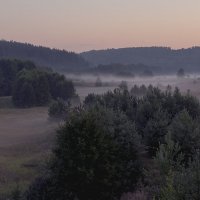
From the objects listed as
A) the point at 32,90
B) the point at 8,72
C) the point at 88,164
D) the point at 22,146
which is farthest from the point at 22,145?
the point at 8,72

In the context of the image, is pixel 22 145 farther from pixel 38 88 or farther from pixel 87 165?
pixel 38 88

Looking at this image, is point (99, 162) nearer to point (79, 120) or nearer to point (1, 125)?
point (79, 120)

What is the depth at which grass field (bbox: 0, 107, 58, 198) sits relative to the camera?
1460 inches

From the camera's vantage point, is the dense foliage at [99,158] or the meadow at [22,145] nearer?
the dense foliage at [99,158]

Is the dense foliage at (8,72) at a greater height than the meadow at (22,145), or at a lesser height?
greater

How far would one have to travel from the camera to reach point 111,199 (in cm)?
2591

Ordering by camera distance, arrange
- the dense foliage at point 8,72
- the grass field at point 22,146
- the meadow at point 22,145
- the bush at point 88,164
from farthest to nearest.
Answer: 1. the dense foliage at point 8,72
2. the grass field at point 22,146
3. the meadow at point 22,145
4. the bush at point 88,164

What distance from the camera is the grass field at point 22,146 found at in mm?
37094

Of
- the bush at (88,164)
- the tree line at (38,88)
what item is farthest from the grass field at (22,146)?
the tree line at (38,88)

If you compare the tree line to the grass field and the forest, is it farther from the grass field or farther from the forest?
the forest

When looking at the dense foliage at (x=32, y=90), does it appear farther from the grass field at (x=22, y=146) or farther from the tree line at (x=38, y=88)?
the grass field at (x=22, y=146)

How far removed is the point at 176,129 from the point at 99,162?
478cm

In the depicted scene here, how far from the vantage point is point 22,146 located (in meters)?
53.0

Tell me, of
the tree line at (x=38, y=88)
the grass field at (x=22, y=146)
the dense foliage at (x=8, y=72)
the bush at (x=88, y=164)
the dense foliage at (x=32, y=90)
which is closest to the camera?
the bush at (x=88, y=164)
